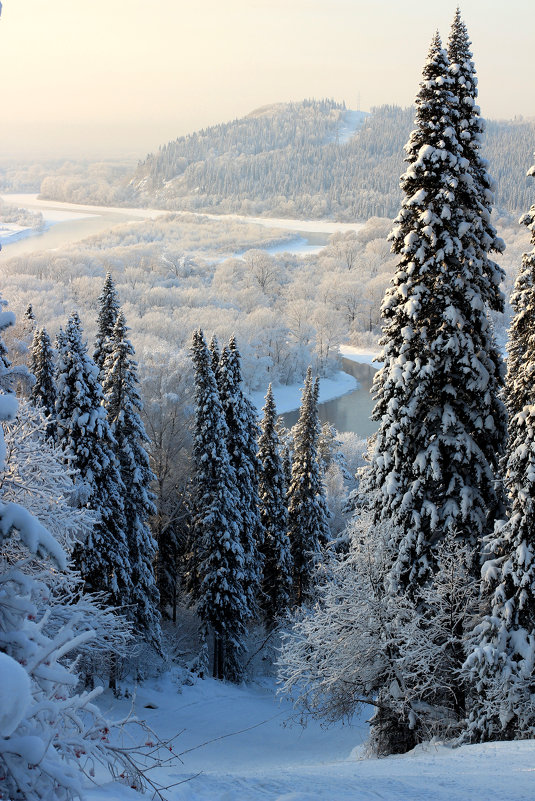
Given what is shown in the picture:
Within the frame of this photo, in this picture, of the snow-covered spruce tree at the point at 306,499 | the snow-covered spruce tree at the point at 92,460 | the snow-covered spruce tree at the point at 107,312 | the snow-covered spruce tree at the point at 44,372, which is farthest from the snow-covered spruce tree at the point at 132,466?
the snow-covered spruce tree at the point at 306,499

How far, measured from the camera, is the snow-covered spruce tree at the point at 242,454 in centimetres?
2727

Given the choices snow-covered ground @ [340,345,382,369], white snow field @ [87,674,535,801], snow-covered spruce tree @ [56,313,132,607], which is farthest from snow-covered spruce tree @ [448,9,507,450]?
snow-covered ground @ [340,345,382,369]

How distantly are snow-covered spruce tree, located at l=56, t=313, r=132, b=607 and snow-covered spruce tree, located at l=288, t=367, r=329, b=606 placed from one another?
10.6 meters

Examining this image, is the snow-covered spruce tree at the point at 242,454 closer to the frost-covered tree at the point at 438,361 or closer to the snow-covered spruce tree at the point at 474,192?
the frost-covered tree at the point at 438,361

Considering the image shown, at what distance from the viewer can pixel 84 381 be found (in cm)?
1964

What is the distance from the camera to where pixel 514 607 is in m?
12.2

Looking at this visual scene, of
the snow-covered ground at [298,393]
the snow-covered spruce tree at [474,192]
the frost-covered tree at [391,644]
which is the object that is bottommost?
the snow-covered ground at [298,393]

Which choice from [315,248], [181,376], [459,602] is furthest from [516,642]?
[315,248]

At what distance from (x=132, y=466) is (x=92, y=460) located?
331 centimetres

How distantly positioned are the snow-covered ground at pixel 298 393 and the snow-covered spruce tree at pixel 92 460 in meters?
50.2

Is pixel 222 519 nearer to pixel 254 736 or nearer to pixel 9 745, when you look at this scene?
pixel 254 736

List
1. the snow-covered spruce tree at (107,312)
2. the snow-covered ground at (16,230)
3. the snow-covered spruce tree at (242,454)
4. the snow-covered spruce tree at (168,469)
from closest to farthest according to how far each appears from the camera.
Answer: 1. the snow-covered spruce tree at (242,454)
2. the snow-covered spruce tree at (107,312)
3. the snow-covered spruce tree at (168,469)
4. the snow-covered ground at (16,230)

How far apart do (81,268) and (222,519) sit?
307ft

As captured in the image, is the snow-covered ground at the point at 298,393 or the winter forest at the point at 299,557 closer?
the winter forest at the point at 299,557
